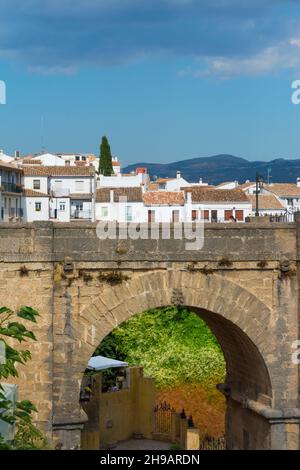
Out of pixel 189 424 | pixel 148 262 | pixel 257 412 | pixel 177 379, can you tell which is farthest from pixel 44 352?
pixel 177 379

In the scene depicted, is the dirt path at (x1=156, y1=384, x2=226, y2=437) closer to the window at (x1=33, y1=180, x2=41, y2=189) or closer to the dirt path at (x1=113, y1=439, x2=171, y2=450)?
the dirt path at (x1=113, y1=439, x2=171, y2=450)

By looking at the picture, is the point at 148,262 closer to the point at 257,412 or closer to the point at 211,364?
the point at 257,412

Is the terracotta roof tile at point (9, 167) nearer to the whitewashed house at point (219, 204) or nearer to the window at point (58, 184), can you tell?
the window at point (58, 184)

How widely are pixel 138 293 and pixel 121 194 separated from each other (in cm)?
4379

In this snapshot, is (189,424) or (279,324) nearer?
(279,324)

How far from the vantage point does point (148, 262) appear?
18.4 m

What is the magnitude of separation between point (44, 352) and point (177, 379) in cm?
1907

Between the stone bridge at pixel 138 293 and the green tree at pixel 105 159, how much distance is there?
197 feet

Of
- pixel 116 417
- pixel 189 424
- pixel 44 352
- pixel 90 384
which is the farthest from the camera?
pixel 90 384

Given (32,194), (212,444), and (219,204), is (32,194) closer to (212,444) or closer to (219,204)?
(219,204)

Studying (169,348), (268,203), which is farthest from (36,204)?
(169,348)

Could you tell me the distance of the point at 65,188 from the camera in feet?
219

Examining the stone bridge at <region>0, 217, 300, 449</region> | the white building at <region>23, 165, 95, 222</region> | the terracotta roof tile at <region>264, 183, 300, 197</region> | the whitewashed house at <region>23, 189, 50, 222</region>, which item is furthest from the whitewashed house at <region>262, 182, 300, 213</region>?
the stone bridge at <region>0, 217, 300, 449</region>

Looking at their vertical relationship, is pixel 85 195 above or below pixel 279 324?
above
